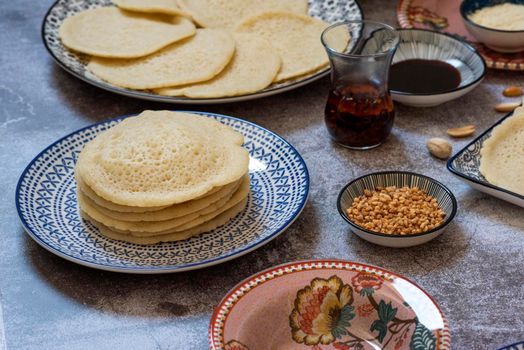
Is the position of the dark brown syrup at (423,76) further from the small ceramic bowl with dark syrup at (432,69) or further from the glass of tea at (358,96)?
the glass of tea at (358,96)

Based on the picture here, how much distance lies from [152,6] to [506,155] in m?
0.95

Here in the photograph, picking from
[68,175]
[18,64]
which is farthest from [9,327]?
[18,64]

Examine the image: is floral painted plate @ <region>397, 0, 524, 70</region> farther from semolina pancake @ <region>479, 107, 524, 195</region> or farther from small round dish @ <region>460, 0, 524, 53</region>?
semolina pancake @ <region>479, 107, 524, 195</region>

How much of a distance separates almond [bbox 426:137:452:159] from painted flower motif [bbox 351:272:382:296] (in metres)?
0.50

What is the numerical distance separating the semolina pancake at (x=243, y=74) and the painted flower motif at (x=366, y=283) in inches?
25.4

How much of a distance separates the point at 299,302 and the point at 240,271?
0.59 ft

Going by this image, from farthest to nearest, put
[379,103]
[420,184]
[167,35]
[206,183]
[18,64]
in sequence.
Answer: [18,64] → [167,35] → [379,103] → [420,184] → [206,183]

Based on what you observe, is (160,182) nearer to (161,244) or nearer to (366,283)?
(161,244)

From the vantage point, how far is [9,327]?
1153mm

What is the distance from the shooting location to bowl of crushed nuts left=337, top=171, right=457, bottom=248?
4.12ft

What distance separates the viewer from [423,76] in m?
1.73

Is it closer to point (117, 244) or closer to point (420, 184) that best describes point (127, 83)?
point (117, 244)

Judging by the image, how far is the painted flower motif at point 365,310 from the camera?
1.09m

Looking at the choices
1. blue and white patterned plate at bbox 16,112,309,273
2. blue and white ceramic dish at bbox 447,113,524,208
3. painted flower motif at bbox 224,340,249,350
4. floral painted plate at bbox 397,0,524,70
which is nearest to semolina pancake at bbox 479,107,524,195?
blue and white ceramic dish at bbox 447,113,524,208
